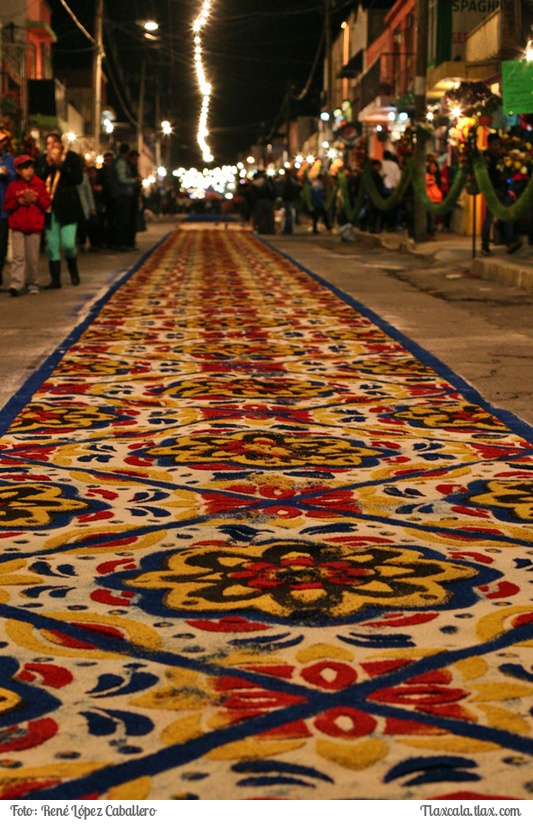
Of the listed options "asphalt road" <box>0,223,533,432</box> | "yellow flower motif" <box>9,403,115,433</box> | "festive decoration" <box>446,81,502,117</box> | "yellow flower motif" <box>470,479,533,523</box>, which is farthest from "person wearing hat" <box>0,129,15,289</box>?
"yellow flower motif" <box>470,479,533,523</box>

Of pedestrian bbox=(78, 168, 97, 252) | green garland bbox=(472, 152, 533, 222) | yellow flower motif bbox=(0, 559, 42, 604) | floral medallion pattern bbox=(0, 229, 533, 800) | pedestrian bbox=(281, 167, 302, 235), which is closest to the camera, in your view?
floral medallion pattern bbox=(0, 229, 533, 800)

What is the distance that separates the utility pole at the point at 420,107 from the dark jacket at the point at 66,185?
31.8 ft

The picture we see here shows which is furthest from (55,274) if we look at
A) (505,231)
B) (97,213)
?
(97,213)

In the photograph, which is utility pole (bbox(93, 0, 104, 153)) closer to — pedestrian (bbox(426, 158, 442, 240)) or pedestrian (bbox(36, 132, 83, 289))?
pedestrian (bbox(426, 158, 442, 240))

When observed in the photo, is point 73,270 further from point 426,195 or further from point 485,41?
point 485,41

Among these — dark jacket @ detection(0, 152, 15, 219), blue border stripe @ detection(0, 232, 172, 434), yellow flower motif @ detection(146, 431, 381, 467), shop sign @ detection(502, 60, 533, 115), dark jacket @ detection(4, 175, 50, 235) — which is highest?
shop sign @ detection(502, 60, 533, 115)

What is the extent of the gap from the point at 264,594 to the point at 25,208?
9954mm

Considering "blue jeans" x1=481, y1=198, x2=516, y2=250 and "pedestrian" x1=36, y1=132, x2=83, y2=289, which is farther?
"blue jeans" x1=481, y1=198, x2=516, y2=250

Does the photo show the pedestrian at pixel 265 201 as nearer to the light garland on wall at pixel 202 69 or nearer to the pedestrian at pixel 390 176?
the pedestrian at pixel 390 176

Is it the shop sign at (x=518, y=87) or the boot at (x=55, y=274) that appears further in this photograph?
the shop sign at (x=518, y=87)

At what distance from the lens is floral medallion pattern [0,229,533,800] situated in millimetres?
2523

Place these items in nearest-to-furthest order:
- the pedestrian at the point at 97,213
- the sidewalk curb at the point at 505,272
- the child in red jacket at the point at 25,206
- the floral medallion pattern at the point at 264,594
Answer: the floral medallion pattern at the point at 264,594 → the child in red jacket at the point at 25,206 → the sidewalk curb at the point at 505,272 → the pedestrian at the point at 97,213

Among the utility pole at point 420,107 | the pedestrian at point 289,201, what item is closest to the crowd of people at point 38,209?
the utility pole at point 420,107

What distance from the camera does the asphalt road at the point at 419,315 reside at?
7785mm
